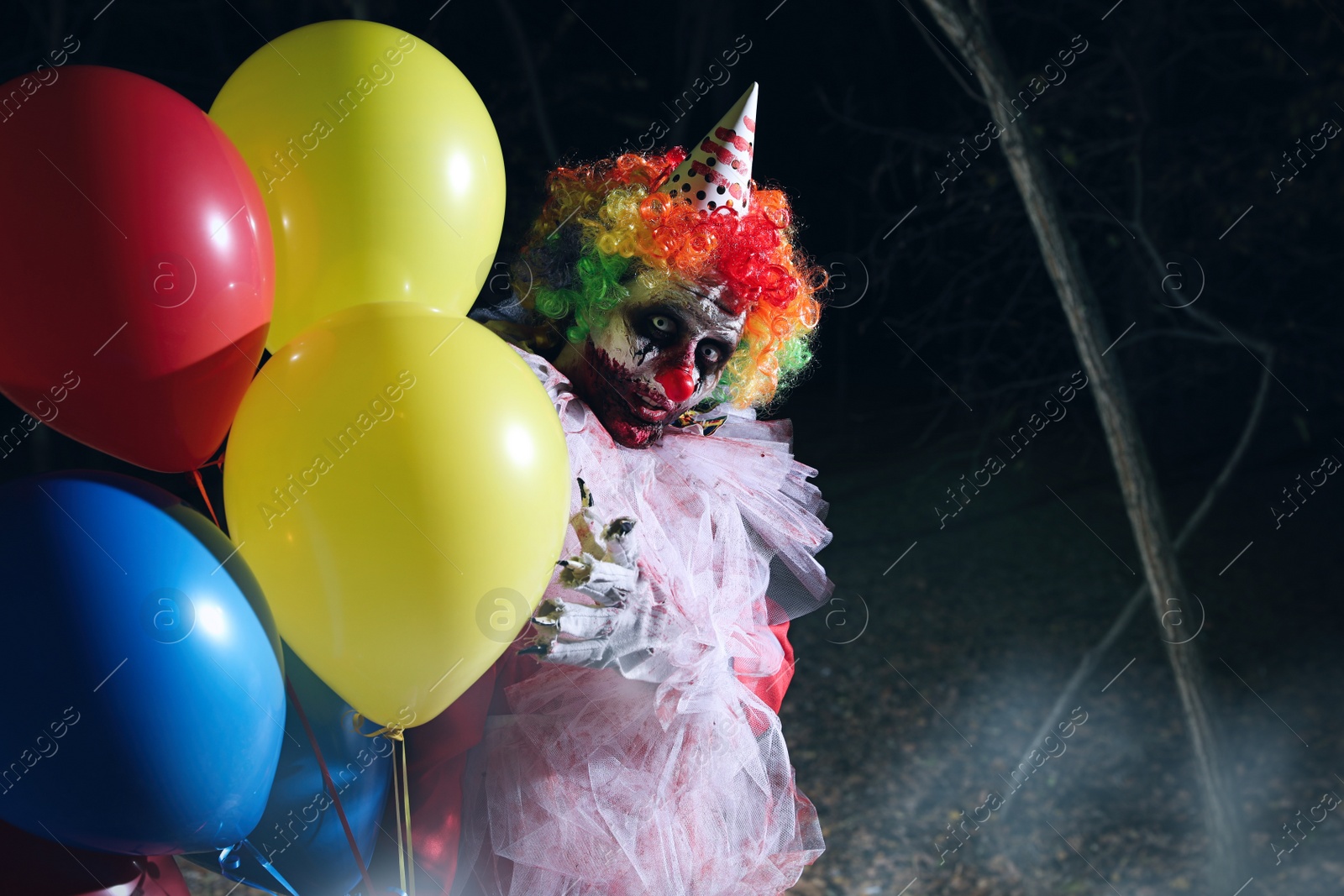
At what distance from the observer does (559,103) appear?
17.4 ft

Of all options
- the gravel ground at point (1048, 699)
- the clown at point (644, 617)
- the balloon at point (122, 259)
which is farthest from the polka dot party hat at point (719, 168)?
the gravel ground at point (1048, 699)

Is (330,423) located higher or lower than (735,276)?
higher

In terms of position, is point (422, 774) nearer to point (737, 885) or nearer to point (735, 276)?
point (737, 885)

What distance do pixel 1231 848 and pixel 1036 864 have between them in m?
0.85

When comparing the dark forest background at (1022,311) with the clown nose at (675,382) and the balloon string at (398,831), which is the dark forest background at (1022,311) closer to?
the clown nose at (675,382)

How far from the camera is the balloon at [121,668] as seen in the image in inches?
40.3

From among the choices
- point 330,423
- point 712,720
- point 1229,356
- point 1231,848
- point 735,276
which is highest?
point 330,423

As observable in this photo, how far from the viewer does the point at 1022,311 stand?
7543 millimetres

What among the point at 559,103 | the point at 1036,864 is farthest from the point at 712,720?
the point at 559,103

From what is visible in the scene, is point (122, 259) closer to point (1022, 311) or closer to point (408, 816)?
point (408, 816)

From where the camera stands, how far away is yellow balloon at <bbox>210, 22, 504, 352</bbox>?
1.28 m

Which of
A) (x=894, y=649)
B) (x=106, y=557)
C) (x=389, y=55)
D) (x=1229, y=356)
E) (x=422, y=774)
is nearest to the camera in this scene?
(x=106, y=557)

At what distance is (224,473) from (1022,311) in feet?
23.7

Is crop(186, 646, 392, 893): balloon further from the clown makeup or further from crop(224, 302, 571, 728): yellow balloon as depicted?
the clown makeup
